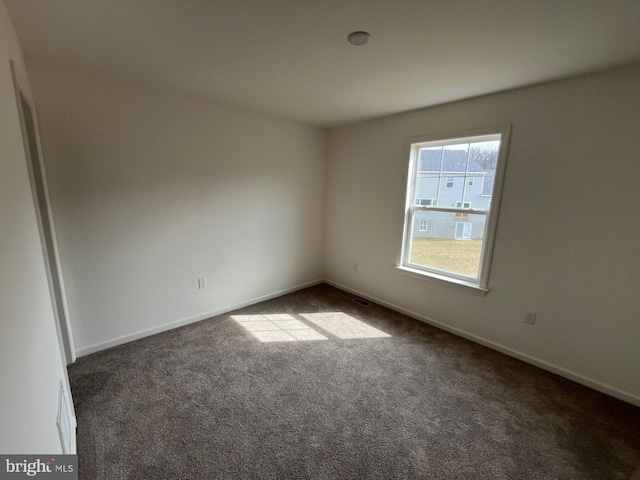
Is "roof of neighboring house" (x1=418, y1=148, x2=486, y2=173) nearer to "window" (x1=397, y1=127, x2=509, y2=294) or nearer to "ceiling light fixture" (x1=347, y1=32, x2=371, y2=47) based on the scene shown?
"window" (x1=397, y1=127, x2=509, y2=294)

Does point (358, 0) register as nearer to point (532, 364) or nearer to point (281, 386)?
point (281, 386)

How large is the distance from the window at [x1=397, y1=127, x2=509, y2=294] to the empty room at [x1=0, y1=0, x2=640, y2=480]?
0.9 inches

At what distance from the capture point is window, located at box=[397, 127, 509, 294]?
2.56 m

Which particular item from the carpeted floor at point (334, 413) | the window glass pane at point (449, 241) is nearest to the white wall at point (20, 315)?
the carpeted floor at point (334, 413)

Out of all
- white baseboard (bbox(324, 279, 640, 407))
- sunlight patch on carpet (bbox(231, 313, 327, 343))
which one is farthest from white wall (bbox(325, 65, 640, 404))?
sunlight patch on carpet (bbox(231, 313, 327, 343))

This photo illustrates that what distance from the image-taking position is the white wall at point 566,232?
1920mm

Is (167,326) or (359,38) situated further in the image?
(167,326)

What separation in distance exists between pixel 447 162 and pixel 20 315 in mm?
3292

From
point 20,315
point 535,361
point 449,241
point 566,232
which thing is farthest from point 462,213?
point 20,315

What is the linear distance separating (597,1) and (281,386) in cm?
285

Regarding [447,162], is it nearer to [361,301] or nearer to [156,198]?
[361,301]

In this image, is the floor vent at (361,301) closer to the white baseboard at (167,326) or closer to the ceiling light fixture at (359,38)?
the white baseboard at (167,326)

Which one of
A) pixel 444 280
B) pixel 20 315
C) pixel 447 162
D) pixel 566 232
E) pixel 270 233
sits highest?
pixel 447 162

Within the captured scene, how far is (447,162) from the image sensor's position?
2.89m
